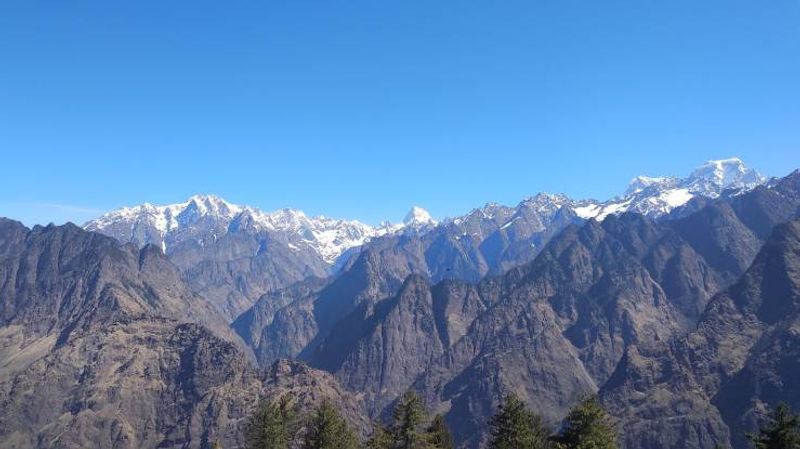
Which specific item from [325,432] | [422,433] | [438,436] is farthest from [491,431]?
[325,432]

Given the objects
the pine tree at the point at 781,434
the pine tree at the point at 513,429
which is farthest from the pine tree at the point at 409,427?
the pine tree at the point at 781,434

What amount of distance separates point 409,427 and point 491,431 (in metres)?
14.0

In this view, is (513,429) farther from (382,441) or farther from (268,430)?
(268,430)

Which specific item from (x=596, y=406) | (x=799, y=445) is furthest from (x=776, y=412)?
(x=596, y=406)

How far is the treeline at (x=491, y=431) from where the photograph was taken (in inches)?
2566

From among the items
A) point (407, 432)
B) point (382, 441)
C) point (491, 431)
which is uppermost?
point (491, 431)

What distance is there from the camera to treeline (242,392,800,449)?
2566 inches

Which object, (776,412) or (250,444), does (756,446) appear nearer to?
(776,412)

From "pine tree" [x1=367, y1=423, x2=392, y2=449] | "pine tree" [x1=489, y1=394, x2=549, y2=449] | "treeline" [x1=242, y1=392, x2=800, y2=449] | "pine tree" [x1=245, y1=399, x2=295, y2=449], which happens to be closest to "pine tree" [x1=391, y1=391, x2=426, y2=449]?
"treeline" [x1=242, y1=392, x2=800, y2=449]

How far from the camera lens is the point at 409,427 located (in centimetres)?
8562

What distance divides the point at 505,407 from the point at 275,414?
33718 millimetres

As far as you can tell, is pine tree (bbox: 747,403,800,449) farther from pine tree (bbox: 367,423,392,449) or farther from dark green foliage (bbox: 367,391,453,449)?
pine tree (bbox: 367,423,392,449)

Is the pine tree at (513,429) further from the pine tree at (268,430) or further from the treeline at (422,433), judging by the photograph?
the pine tree at (268,430)

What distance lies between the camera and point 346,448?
95438 millimetres
